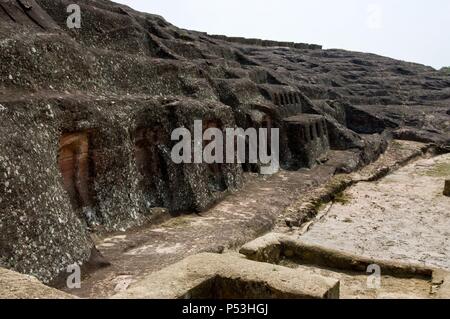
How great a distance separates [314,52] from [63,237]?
73.5m

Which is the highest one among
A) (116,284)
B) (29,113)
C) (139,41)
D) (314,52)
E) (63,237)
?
(314,52)

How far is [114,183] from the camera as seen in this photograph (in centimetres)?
1513

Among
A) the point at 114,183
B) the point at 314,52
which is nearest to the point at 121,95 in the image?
the point at 114,183

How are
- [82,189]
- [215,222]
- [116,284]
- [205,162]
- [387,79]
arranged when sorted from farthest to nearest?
[387,79], [205,162], [215,222], [82,189], [116,284]

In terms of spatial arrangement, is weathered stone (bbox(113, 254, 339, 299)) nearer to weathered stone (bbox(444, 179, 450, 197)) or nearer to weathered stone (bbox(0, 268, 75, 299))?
weathered stone (bbox(0, 268, 75, 299))

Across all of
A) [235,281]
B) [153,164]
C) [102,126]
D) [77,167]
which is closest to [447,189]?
[153,164]

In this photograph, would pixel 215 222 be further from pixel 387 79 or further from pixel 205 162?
pixel 387 79

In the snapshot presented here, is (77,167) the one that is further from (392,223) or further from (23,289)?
(392,223)

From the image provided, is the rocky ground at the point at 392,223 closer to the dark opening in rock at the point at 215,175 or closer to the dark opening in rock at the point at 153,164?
the dark opening in rock at the point at 215,175

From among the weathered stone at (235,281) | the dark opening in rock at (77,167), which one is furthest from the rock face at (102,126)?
the weathered stone at (235,281)

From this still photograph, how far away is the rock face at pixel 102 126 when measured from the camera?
35.6 feet

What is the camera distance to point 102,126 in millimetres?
15000

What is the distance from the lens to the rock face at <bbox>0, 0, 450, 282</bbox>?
1086cm
